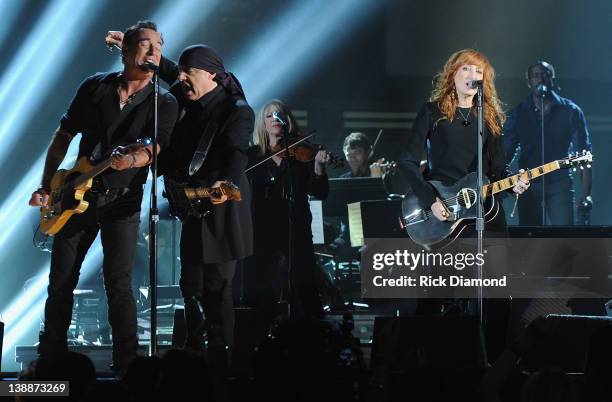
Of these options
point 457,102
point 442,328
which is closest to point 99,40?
point 457,102

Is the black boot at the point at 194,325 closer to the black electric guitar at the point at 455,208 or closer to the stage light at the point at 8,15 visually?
the black electric guitar at the point at 455,208

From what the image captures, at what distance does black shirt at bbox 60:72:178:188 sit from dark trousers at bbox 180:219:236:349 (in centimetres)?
42

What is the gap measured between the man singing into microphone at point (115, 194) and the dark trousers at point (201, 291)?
280 mm

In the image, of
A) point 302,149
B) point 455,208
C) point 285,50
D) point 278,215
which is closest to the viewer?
point 455,208

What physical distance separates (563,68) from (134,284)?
5.69 meters

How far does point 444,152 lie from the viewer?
609 cm

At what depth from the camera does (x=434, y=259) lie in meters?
6.36

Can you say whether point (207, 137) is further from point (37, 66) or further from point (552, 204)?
point (552, 204)

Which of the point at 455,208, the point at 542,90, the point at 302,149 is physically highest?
the point at 542,90

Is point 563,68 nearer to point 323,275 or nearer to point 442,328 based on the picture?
point 323,275

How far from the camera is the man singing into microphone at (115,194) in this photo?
15.6 ft

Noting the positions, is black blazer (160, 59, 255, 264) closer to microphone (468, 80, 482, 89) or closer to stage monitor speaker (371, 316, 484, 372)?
stage monitor speaker (371, 316, 484, 372)

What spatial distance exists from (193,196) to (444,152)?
6.51ft

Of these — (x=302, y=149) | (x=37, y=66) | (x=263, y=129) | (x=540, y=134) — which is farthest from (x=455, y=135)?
(x=37, y=66)
